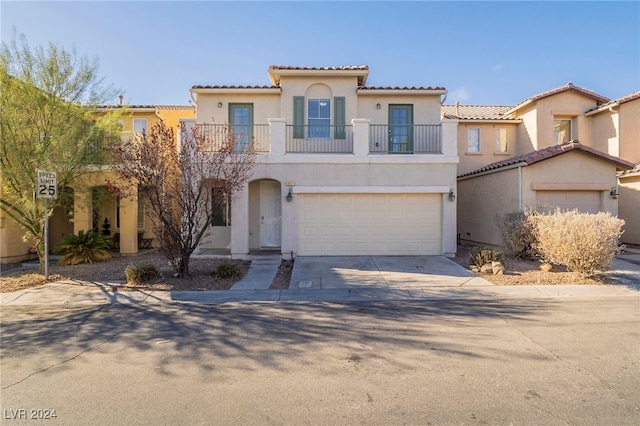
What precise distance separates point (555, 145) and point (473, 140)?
3.49 meters

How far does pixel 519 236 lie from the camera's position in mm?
10562

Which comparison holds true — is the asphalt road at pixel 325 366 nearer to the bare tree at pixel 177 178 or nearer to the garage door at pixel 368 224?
the bare tree at pixel 177 178

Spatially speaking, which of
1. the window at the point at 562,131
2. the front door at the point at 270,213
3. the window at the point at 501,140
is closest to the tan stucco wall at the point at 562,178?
the window at the point at 501,140

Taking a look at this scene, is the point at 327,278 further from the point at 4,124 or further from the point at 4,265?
the point at 4,265

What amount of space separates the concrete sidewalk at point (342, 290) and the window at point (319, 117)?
610 cm

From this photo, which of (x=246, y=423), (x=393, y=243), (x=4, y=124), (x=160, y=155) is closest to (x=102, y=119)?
(x=4, y=124)

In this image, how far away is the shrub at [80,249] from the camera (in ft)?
37.4

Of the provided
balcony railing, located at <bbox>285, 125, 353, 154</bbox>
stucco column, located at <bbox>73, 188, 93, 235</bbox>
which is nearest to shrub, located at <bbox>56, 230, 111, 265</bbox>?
stucco column, located at <bbox>73, 188, 93, 235</bbox>

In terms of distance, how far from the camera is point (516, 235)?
10641mm

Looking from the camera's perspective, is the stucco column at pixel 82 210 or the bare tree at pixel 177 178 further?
the stucco column at pixel 82 210

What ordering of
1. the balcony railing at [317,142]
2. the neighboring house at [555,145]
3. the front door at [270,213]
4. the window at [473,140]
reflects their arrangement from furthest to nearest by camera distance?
1. the window at [473,140]
2. the balcony railing at [317,142]
3. the front door at [270,213]
4. the neighboring house at [555,145]

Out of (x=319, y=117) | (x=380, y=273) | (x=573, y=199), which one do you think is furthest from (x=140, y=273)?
(x=573, y=199)

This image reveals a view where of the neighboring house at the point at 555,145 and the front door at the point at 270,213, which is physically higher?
the neighboring house at the point at 555,145

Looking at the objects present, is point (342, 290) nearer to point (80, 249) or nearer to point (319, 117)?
point (319, 117)
